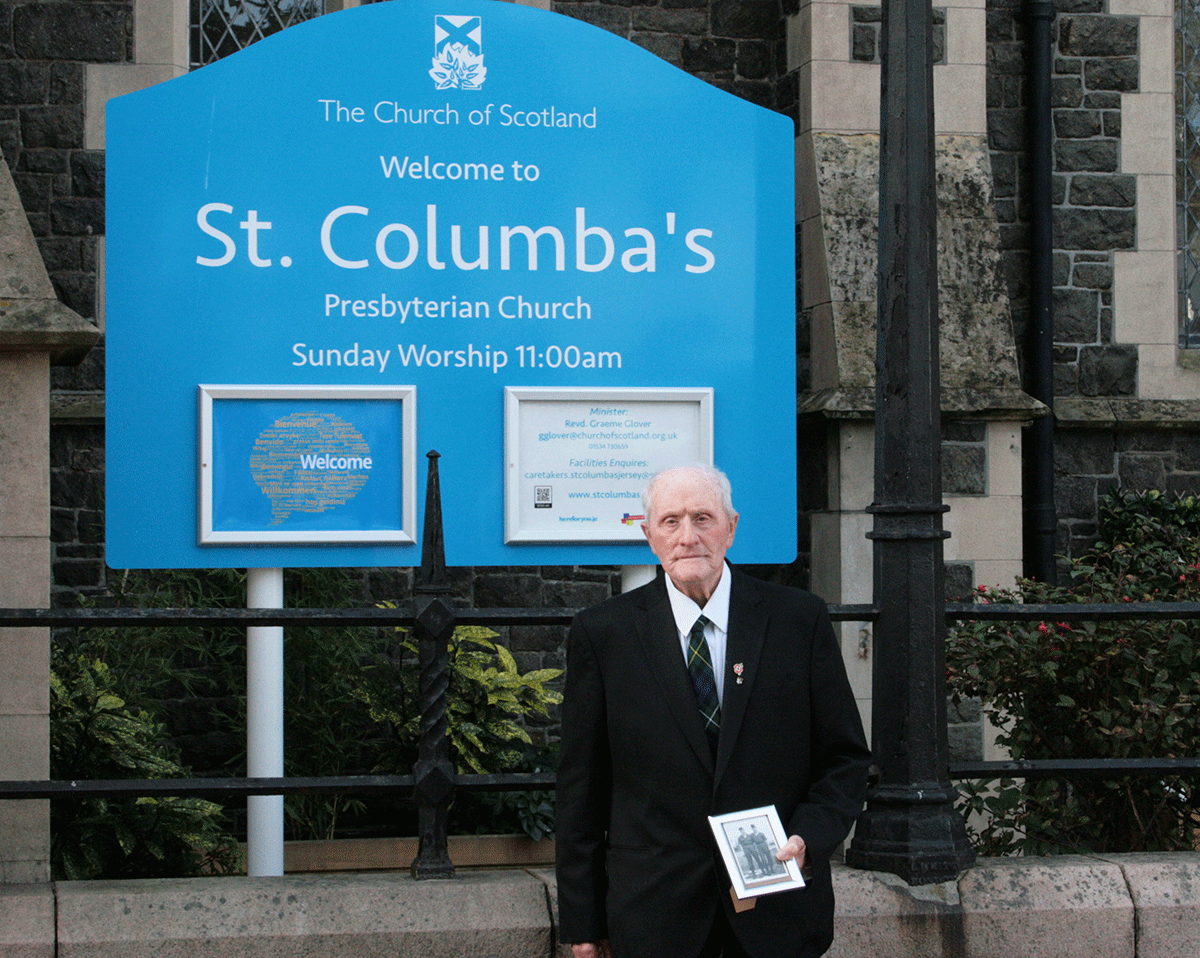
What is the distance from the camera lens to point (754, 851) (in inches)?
87.3

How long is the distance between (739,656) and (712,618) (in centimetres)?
11

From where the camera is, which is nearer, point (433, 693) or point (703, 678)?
point (703, 678)

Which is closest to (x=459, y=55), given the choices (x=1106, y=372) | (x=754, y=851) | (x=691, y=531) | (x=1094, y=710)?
(x=691, y=531)

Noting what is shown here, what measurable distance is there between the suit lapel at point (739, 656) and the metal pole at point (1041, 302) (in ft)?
18.0

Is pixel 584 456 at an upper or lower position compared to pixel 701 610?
upper

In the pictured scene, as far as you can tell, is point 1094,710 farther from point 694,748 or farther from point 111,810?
point 111,810

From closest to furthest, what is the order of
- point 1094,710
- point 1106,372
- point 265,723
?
point 265,723 < point 1094,710 < point 1106,372

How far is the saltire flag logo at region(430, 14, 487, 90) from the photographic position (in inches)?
155

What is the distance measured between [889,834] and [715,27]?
524 centimetres

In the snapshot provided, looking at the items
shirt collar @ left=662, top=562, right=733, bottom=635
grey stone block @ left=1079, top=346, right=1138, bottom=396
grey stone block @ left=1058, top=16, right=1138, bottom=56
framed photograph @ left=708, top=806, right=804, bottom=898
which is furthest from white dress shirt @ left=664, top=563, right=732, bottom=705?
grey stone block @ left=1058, top=16, right=1138, bottom=56

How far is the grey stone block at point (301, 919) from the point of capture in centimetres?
306

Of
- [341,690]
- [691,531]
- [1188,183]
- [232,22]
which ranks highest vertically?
[232,22]

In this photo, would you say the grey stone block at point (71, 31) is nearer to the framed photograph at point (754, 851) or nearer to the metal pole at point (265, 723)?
the metal pole at point (265, 723)

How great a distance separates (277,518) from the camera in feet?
12.4
